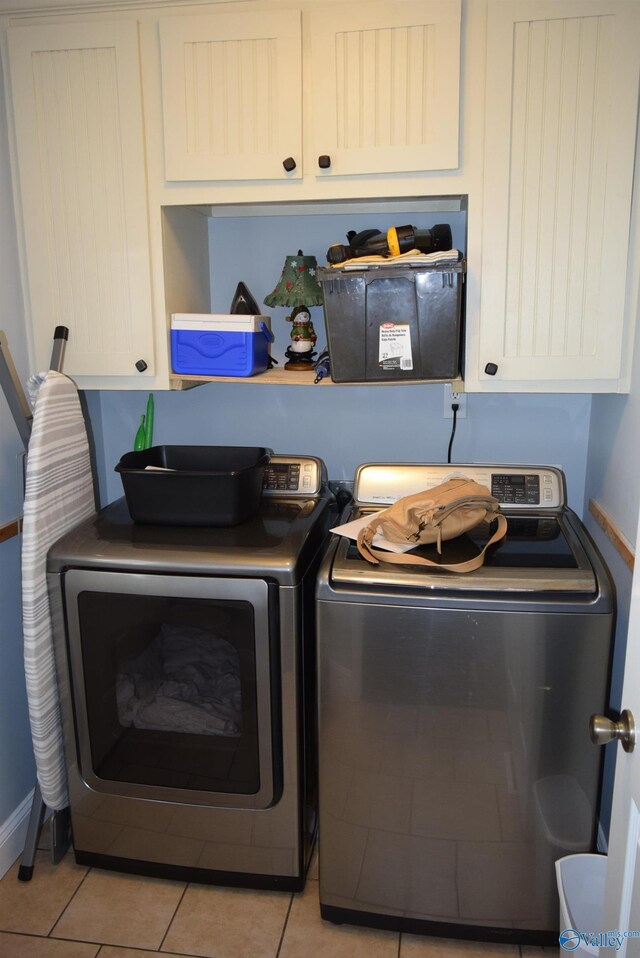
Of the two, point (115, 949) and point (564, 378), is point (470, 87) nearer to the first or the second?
point (564, 378)

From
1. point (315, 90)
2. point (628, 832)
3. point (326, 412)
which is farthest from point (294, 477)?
point (628, 832)

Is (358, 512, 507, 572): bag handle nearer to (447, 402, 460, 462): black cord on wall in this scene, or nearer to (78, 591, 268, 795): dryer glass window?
(78, 591, 268, 795): dryer glass window

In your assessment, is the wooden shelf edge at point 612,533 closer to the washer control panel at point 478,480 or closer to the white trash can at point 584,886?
the washer control panel at point 478,480

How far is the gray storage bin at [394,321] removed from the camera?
1786mm

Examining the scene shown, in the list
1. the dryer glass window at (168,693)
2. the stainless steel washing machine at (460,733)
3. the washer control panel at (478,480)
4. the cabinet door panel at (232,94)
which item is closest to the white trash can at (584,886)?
the stainless steel washing machine at (460,733)

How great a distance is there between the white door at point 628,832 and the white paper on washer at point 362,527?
0.67 metres

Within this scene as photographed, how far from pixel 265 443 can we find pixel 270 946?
1377 mm

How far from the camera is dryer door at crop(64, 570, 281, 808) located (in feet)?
5.71

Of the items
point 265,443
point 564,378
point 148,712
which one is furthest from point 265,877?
point 564,378

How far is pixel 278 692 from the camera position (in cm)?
176

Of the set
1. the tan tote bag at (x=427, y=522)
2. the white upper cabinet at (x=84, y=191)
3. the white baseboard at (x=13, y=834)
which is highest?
the white upper cabinet at (x=84, y=191)

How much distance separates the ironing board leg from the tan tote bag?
3.76 feet

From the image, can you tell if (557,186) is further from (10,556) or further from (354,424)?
(10,556)

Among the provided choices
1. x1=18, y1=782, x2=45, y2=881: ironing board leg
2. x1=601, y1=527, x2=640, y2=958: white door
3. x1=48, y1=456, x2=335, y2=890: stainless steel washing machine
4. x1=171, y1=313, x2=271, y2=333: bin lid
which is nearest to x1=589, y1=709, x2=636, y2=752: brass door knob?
x1=601, y1=527, x2=640, y2=958: white door
